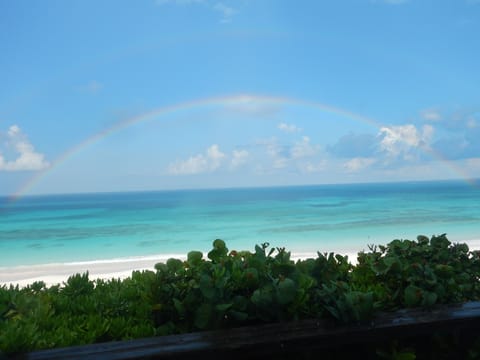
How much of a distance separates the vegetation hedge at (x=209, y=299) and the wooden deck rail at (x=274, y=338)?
0.28ft

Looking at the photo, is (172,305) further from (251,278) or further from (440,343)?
(440,343)

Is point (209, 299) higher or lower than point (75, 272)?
higher

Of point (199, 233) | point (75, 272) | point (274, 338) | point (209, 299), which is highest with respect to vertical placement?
point (209, 299)

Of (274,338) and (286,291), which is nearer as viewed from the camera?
(274,338)

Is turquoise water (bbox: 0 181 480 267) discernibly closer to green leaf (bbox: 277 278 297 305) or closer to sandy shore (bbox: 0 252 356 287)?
sandy shore (bbox: 0 252 356 287)

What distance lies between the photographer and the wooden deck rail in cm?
179

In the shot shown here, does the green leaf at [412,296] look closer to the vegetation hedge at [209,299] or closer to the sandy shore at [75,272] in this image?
the vegetation hedge at [209,299]

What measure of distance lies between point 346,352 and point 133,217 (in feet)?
185

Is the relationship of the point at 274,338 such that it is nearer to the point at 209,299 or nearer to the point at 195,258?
the point at 209,299

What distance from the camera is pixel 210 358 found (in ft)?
6.16

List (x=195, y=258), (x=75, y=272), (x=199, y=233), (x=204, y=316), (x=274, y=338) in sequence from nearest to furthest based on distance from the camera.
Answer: (x=274, y=338) → (x=204, y=316) → (x=195, y=258) → (x=75, y=272) → (x=199, y=233)

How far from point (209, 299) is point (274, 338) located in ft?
1.31

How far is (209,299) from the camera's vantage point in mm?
2176

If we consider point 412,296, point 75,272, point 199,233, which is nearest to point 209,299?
point 412,296
